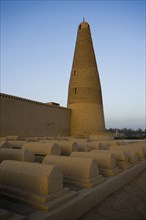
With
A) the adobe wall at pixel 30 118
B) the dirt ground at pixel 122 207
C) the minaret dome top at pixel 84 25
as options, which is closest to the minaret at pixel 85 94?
the adobe wall at pixel 30 118

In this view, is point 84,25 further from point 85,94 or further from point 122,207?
point 122,207

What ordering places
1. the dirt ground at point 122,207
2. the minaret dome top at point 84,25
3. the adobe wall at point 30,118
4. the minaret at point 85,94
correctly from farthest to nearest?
the minaret dome top at point 84,25, the minaret at point 85,94, the adobe wall at point 30,118, the dirt ground at point 122,207

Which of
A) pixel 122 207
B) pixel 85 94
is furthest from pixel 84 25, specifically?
pixel 122 207

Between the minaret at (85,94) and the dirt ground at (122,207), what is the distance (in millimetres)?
11700

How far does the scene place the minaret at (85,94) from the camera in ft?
50.3

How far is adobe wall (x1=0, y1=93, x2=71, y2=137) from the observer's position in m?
10.5

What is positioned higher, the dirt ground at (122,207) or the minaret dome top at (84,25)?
the minaret dome top at (84,25)

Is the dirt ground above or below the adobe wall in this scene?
below

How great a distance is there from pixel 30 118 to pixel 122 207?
33.3 feet

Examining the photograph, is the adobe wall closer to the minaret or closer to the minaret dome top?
the minaret

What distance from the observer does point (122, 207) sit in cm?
257

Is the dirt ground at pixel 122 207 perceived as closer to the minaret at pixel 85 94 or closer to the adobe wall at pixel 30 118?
the adobe wall at pixel 30 118

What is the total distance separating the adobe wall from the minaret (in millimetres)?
921

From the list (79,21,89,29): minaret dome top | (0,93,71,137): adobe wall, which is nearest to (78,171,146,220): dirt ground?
(0,93,71,137): adobe wall
